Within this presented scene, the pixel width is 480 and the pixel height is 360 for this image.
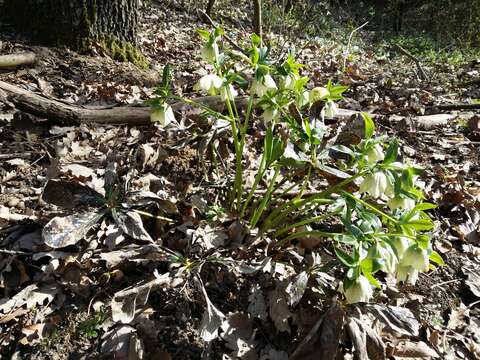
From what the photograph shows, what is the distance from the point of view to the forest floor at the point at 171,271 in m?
1.34

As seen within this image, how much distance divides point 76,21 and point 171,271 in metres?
2.34

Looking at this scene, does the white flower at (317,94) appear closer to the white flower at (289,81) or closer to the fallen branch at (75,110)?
the white flower at (289,81)

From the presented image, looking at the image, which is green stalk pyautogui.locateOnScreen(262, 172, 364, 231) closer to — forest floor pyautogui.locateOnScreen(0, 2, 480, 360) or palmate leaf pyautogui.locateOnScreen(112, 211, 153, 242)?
forest floor pyautogui.locateOnScreen(0, 2, 480, 360)

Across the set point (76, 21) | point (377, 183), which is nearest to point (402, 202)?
point (377, 183)

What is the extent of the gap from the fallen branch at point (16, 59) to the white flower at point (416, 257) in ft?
8.92

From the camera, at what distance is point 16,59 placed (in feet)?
9.02

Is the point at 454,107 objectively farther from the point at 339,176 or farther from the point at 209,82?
the point at 209,82

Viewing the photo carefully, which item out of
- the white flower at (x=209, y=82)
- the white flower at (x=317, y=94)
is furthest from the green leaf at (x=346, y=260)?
the white flower at (x=209, y=82)

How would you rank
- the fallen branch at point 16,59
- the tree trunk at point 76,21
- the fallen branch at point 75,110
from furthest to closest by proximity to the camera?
1. the tree trunk at point 76,21
2. the fallen branch at point 16,59
3. the fallen branch at point 75,110

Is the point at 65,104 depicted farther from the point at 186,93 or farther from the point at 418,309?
the point at 418,309

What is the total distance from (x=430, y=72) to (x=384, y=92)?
6.30ft

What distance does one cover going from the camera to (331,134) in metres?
2.47

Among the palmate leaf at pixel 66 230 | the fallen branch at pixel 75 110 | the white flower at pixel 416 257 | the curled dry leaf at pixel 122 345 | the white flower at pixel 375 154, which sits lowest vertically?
the curled dry leaf at pixel 122 345

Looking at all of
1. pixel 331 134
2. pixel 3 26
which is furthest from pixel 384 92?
pixel 3 26
